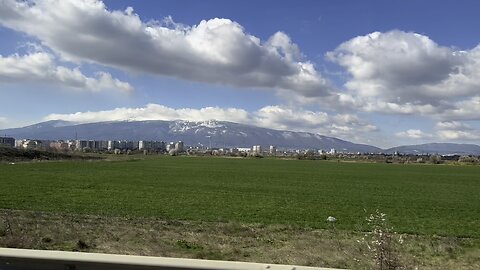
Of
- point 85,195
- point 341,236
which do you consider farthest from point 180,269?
point 85,195

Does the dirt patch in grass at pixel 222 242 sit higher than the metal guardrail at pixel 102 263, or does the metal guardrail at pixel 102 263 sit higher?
the metal guardrail at pixel 102 263

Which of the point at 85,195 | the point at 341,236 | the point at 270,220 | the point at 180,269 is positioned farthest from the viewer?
the point at 85,195

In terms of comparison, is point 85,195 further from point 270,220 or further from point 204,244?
point 204,244

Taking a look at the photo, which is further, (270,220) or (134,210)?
(134,210)

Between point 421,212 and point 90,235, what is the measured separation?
18404 mm

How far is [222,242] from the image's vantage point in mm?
13234

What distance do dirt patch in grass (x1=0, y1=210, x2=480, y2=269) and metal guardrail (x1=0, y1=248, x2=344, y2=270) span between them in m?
5.29

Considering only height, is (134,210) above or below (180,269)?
Answer: below

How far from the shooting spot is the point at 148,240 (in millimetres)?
13031

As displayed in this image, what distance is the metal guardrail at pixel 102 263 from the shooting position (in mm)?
4039

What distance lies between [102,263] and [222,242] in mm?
9299

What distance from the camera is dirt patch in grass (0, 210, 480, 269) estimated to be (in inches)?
443

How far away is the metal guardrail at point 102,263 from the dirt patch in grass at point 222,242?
5293mm

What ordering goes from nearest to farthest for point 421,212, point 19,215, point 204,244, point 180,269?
1. point 180,269
2. point 204,244
3. point 19,215
4. point 421,212
